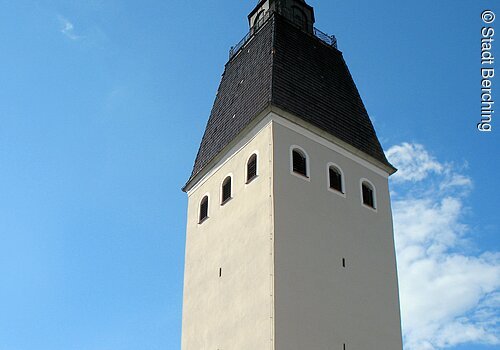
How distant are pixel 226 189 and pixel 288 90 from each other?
165 inches

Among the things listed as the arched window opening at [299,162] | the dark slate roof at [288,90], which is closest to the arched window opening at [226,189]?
the dark slate roof at [288,90]

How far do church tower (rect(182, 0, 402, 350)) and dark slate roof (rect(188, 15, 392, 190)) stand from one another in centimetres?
6

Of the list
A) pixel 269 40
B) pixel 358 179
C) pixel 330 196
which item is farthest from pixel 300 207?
pixel 269 40

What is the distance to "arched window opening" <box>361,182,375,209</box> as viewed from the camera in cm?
2750

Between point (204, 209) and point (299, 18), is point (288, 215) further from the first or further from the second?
point (299, 18)

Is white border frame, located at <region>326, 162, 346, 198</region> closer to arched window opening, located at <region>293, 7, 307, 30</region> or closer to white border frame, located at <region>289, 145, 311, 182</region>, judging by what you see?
white border frame, located at <region>289, 145, 311, 182</region>

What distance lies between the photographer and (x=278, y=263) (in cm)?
2302

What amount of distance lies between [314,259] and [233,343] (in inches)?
142

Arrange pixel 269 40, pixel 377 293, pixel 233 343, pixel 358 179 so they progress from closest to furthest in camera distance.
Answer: pixel 233 343
pixel 377 293
pixel 358 179
pixel 269 40

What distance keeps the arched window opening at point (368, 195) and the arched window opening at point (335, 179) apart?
1.19m

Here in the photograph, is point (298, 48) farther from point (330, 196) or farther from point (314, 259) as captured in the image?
point (314, 259)

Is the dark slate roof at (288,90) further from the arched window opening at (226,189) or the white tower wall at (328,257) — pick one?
the arched window opening at (226,189)

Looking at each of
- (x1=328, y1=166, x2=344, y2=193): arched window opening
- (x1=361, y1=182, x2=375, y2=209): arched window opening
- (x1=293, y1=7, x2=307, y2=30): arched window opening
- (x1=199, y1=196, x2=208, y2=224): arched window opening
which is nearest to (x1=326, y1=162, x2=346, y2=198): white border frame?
(x1=328, y1=166, x2=344, y2=193): arched window opening

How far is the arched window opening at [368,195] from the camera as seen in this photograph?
Answer: 27500 millimetres
